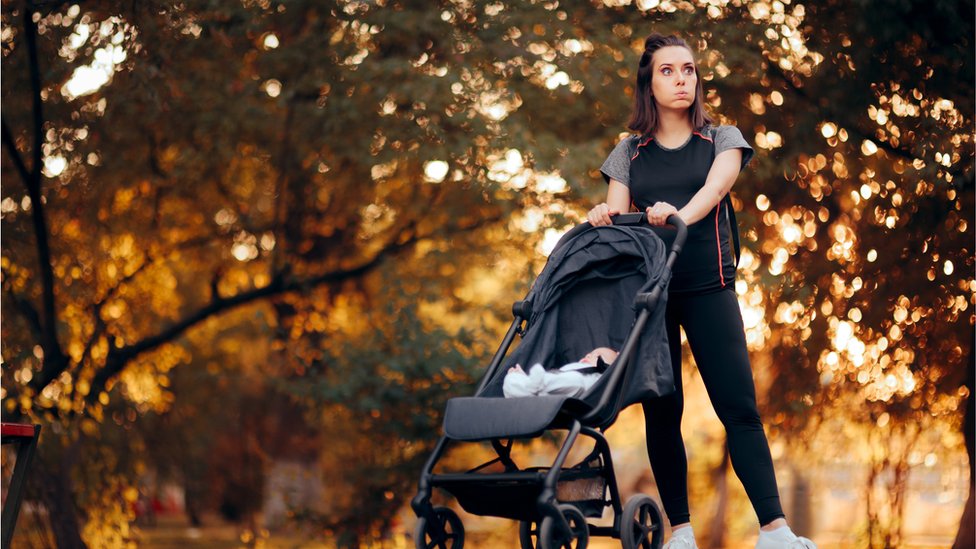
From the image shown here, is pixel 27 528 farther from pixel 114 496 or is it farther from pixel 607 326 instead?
pixel 607 326

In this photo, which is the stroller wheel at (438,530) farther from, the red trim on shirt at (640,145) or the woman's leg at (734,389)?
the red trim on shirt at (640,145)

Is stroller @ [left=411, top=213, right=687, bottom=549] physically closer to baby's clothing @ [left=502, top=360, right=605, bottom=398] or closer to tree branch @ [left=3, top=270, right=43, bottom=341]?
baby's clothing @ [left=502, top=360, right=605, bottom=398]

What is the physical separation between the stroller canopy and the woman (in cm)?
12

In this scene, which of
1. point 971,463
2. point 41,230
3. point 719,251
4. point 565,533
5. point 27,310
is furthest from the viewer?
point 27,310

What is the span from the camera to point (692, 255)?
163 inches

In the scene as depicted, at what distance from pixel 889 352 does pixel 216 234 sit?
7.47 m

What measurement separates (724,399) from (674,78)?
121 cm

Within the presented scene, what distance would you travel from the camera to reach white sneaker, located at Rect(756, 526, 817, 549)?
151 inches

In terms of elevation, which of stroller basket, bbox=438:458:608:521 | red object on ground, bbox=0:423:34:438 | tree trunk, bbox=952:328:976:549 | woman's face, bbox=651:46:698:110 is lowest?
tree trunk, bbox=952:328:976:549

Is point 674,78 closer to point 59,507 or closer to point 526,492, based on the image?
point 526,492

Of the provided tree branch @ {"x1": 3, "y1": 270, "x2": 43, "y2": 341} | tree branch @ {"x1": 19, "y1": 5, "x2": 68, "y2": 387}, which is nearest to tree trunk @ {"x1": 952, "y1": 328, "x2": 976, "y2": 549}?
tree branch @ {"x1": 19, "y1": 5, "x2": 68, "y2": 387}

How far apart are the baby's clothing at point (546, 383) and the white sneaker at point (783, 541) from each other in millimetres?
857

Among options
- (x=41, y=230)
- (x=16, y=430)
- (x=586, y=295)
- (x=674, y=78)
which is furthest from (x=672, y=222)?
(x=41, y=230)

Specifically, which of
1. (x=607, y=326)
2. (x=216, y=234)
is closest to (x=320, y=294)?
(x=216, y=234)
